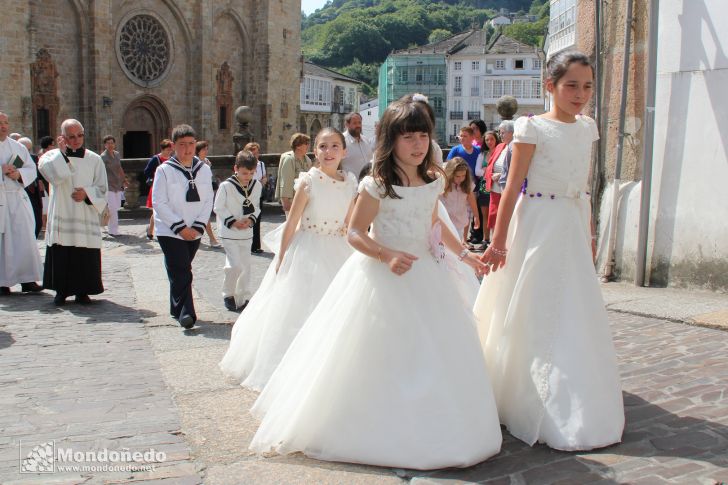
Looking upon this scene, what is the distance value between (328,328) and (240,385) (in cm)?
165

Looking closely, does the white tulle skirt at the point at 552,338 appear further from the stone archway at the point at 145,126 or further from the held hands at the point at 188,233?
the stone archway at the point at 145,126

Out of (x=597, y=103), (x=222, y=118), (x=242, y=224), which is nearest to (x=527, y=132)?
(x=242, y=224)

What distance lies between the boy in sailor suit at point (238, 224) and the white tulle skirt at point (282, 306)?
209 cm

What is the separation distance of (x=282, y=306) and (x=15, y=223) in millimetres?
5561

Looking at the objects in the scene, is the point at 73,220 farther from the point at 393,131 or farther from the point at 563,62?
the point at 563,62

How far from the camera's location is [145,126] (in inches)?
1398

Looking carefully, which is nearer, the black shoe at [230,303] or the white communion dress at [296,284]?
the white communion dress at [296,284]

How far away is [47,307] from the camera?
348 inches

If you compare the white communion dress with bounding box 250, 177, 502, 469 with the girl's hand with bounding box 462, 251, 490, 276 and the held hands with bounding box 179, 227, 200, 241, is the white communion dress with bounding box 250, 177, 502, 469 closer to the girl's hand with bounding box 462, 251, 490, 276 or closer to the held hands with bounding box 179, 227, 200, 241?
→ the girl's hand with bounding box 462, 251, 490, 276

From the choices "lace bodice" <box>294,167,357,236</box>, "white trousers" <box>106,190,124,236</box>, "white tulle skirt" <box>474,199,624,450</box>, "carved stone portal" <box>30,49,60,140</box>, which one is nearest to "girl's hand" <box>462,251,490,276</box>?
"white tulle skirt" <box>474,199,624,450</box>

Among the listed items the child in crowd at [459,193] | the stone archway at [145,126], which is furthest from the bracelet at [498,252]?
the stone archway at [145,126]

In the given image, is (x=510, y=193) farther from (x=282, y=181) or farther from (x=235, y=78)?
(x=235, y=78)

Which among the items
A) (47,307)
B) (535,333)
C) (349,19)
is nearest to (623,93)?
(535,333)

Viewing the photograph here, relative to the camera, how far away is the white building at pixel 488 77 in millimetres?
91812
